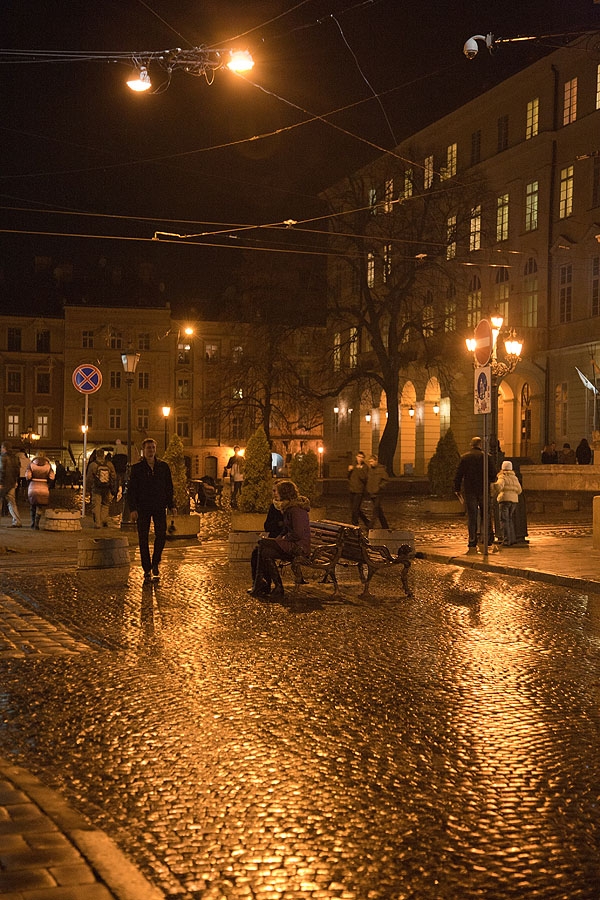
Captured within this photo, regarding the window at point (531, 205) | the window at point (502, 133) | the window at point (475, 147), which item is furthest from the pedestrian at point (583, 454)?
the window at point (475, 147)

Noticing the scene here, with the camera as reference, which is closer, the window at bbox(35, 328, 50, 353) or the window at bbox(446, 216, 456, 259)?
the window at bbox(446, 216, 456, 259)

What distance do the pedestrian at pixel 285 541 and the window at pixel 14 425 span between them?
7349cm

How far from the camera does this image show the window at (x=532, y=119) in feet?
173

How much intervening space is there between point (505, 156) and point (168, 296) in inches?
1600

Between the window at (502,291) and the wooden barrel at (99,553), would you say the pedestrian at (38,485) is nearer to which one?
the wooden barrel at (99,553)

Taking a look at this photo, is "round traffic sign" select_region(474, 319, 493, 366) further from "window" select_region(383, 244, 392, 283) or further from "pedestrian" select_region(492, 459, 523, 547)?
"window" select_region(383, 244, 392, 283)

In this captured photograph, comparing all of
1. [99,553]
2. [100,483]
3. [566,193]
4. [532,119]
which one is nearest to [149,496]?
[99,553]

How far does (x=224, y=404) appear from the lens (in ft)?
165

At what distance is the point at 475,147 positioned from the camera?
2292 inches

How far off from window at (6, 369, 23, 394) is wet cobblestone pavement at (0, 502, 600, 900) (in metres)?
74.5

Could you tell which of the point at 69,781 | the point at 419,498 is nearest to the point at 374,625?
the point at 69,781

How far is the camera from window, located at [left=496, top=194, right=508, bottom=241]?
2142 inches

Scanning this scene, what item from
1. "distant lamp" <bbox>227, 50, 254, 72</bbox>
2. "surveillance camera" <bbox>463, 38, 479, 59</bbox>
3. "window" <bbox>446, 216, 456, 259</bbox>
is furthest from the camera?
"window" <bbox>446, 216, 456, 259</bbox>

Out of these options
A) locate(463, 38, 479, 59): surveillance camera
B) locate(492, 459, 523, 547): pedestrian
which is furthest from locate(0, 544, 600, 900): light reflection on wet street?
locate(463, 38, 479, 59): surveillance camera
